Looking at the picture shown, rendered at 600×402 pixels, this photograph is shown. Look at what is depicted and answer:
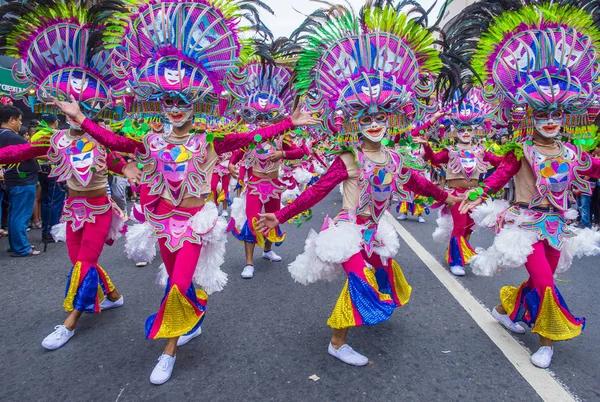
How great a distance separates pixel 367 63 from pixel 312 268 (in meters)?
1.66

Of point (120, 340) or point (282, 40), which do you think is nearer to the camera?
point (120, 340)

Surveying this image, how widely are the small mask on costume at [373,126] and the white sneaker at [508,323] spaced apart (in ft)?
6.40

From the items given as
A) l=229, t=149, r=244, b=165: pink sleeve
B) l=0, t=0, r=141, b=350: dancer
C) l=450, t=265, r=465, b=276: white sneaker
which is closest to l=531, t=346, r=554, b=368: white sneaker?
l=450, t=265, r=465, b=276: white sneaker

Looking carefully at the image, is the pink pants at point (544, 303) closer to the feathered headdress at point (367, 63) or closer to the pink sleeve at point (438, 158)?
the feathered headdress at point (367, 63)

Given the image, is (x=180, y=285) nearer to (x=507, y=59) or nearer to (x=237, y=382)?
(x=237, y=382)

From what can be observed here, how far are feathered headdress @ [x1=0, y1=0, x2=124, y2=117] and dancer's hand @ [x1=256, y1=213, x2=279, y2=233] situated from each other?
184 cm

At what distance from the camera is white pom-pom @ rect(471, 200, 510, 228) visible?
12.4 ft

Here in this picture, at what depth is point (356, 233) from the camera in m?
3.19

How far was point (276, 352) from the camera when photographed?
330cm

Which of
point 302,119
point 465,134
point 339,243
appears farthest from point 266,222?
point 465,134

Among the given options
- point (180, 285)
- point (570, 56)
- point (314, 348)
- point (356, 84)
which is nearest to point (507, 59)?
point (570, 56)

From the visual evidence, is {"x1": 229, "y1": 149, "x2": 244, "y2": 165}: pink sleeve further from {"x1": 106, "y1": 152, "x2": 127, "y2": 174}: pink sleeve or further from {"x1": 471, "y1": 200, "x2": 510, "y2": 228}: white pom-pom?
{"x1": 471, "y1": 200, "x2": 510, "y2": 228}: white pom-pom

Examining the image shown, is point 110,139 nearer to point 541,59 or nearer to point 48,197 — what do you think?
point 541,59

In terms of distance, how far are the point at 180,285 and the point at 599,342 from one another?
3342 millimetres
